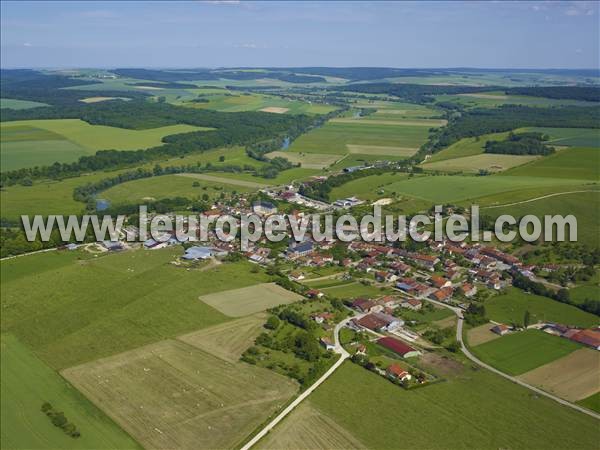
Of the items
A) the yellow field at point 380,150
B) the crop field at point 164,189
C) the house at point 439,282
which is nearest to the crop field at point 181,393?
the house at point 439,282

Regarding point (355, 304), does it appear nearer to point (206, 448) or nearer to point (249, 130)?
point (206, 448)

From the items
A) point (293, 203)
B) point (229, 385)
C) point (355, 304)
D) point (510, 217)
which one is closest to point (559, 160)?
point (510, 217)

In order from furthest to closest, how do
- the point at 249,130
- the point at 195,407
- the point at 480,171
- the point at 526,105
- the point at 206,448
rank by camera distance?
A: the point at 526,105 < the point at 249,130 < the point at 480,171 < the point at 195,407 < the point at 206,448

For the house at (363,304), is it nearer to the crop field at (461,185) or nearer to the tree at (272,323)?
the tree at (272,323)

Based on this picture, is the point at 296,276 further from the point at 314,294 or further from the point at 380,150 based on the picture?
the point at 380,150

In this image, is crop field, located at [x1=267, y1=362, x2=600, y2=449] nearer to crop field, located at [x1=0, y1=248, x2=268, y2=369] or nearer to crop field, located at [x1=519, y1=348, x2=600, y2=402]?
crop field, located at [x1=519, y1=348, x2=600, y2=402]
